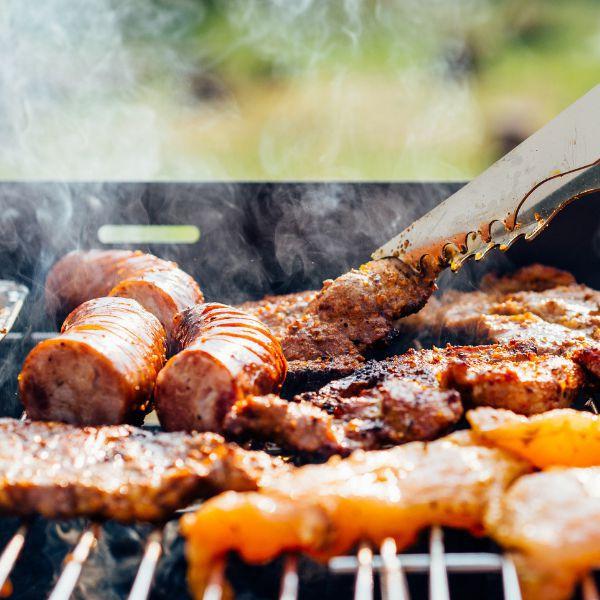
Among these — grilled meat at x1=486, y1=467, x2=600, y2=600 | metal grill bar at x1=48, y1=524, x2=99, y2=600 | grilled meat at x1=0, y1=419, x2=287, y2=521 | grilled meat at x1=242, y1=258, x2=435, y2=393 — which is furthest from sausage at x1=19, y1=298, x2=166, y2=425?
grilled meat at x1=486, y1=467, x2=600, y2=600

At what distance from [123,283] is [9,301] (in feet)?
3.45

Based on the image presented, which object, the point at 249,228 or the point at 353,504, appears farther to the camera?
the point at 249,228

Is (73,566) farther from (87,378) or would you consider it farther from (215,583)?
(87,378)

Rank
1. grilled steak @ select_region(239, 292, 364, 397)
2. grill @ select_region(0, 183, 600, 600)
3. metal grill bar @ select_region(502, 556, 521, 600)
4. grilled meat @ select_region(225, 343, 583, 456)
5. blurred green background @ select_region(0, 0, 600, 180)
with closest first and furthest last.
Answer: metal grill bar @ select_region(502, 556, 521, 600)
grilled meat @ select_region(225, 343, 583, 456)
grilled steak @ select_region(239, 292, 364, 397)
grill @ select_region(0, 183, 600, 600)
blurred green background @ select_region(0, 0, 600, 180)

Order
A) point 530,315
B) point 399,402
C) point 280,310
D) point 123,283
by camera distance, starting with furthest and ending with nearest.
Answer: point 280,310
point 530,315
point 123,283
point 399,402

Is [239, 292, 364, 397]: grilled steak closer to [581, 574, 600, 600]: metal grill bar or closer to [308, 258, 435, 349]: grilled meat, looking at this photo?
[308, 258, 435, 349]: grilled meat

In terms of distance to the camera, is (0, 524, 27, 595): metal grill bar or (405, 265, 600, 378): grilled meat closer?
(0, 524, 27, 595): metal grill bar

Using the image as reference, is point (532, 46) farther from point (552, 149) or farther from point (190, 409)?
point (190, 409)

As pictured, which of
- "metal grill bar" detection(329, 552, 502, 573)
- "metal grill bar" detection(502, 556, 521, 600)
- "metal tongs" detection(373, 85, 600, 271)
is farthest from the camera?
"metal tongs" detection(373, 85, 600, 271)

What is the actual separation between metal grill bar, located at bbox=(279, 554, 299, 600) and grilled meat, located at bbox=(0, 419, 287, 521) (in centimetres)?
34

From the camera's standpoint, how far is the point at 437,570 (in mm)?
2047

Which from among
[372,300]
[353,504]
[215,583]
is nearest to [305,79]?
[372,300]

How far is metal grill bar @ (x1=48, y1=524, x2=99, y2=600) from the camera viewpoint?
2029 mm

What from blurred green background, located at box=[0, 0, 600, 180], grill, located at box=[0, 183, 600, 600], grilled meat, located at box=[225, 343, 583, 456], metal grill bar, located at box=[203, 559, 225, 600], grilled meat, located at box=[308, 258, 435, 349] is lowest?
metal grill bar, located at box=[203, 559, 225, 600]
